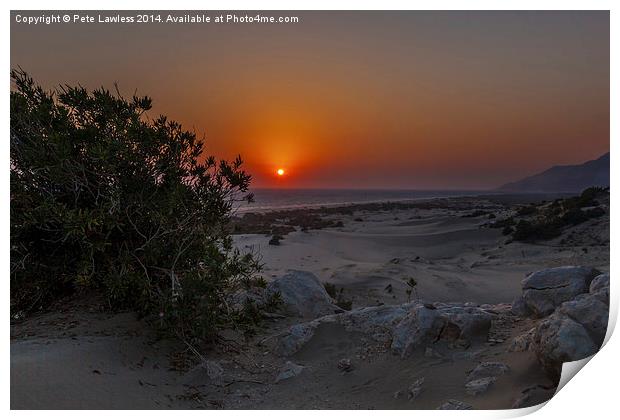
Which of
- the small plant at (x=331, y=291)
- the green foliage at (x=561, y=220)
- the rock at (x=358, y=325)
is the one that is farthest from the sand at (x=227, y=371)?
the green foliage at (x=561, y=220)

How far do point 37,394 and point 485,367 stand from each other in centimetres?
435

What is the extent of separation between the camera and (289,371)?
569 centimetres

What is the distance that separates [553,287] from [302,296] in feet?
13.3

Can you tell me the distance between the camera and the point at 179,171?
6309 millimetres

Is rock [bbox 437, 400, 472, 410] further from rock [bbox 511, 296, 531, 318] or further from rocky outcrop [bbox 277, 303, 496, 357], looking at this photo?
rock [bbox 511, 296, 531, 318]

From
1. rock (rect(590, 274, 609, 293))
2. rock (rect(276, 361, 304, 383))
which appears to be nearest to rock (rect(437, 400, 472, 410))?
rock (rect(276, 361, 304, 383))

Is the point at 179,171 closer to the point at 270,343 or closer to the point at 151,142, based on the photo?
the point at 151,142

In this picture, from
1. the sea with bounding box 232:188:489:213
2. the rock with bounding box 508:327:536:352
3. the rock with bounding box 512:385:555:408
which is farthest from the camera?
the sea with bounding box 232:188:489:213

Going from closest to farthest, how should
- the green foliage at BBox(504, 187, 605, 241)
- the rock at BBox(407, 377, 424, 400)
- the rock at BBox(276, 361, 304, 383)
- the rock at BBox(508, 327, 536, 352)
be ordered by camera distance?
the rock at BBox(407, 377, 424, 400) < the rock at BBox(508, 327, 536, 352) < the rock at BBox(276, 361, 304, 383) < the green foliage at BBox(504, 187, 605, 241)

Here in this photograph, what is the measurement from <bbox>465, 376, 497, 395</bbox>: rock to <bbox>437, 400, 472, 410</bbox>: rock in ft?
0.55

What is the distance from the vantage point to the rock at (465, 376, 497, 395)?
14.8 feet

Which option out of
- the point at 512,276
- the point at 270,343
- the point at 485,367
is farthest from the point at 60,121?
the point at 512,276

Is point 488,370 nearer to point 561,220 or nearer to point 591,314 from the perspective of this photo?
point 591,314

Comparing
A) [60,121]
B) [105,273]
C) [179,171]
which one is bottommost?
[105,273]
